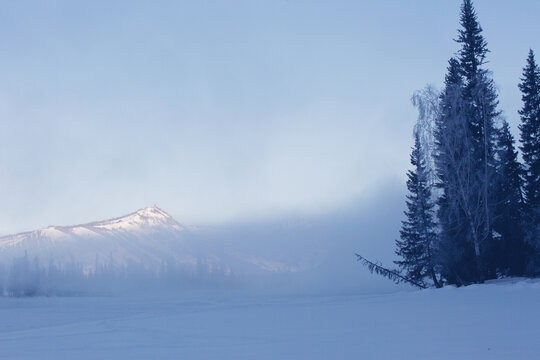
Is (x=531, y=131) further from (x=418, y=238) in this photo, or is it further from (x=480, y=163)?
(x=418, y=238)

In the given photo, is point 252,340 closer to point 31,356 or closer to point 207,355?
point 207,355

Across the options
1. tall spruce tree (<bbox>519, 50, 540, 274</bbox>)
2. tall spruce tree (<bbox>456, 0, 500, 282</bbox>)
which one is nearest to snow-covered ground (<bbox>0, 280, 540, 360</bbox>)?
tall spruce tree (<bbox>456, 0, 500, 282</bbox>)

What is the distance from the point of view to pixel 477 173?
26078mm

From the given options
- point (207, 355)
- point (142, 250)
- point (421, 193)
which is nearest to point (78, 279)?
point (142, 250)

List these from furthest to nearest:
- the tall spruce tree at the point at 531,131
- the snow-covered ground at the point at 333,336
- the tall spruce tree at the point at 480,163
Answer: the tall spruce tree at the point at 531,131 < the tall spruce tree at the point at 480,163 < the snow-covered ground at the point at 333,336

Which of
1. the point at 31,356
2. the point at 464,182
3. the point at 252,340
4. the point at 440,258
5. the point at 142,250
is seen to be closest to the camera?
the point at 31,356

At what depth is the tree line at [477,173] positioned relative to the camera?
87.0 ft

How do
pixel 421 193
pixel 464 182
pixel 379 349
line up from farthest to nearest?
pixel 421 193
pixel 464 182
pixel 379 349

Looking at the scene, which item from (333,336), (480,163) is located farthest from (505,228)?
(333,336)

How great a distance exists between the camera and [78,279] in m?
112

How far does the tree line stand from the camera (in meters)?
26.5

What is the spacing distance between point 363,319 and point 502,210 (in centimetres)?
1714

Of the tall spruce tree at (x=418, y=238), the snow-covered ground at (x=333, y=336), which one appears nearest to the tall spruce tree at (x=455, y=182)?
the tall spruce tree at (x=418, y=238)

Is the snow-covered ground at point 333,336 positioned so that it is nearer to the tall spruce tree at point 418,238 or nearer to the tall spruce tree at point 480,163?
the tall spruce tree at point 480,163
